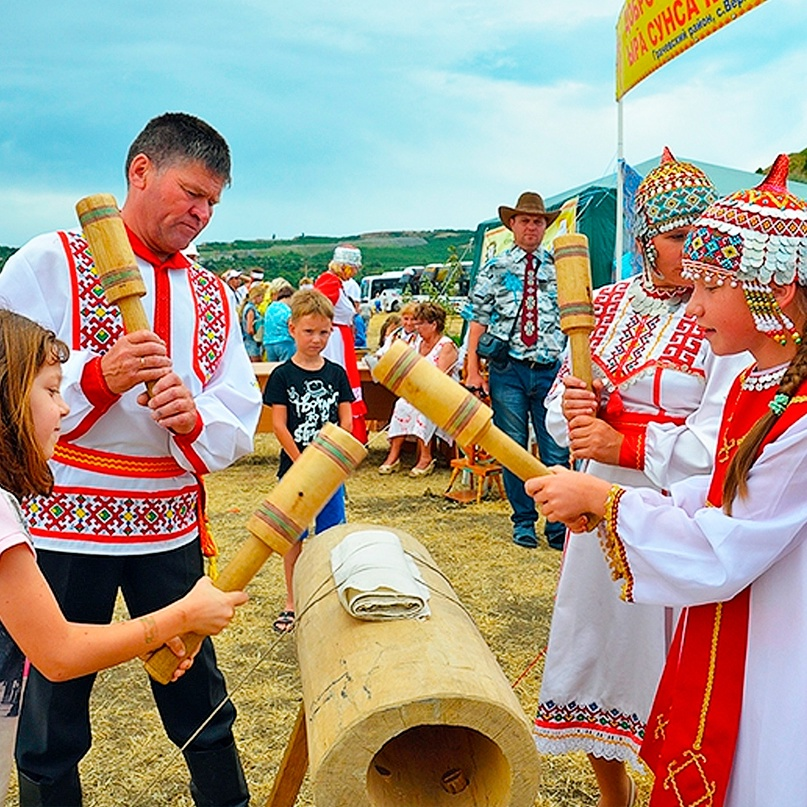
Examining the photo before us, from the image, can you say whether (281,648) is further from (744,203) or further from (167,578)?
(744,203)

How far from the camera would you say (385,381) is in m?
1.92

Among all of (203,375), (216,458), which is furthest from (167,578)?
(203,375)

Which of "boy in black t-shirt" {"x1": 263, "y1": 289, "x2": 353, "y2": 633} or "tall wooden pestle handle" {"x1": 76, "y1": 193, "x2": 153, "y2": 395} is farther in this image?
"boy in black t-shirt" {"x1": 263, "y1": 289, "x2": 353, "y2": 633}

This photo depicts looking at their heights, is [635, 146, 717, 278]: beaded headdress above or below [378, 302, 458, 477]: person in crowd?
above

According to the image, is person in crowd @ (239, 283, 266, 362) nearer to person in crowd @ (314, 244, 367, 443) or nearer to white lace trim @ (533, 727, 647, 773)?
person in crowd @ (314, 244, 367, 443)

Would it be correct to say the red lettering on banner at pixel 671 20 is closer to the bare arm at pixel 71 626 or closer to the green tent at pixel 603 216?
the green tent at pixel 603 216

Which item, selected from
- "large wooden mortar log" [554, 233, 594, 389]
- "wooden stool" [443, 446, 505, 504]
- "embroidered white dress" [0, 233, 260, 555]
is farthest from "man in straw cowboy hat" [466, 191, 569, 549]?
"embroidered white dress" [0, 233, 260, 555]

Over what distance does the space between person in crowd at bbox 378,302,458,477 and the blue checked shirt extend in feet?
5.80

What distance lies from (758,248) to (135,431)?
1.55 meters

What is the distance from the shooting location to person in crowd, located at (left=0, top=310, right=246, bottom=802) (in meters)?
1.59

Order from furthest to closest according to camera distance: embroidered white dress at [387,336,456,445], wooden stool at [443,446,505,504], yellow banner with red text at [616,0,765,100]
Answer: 1. embroidered white dress at [387,336,456,445]
2. wooden stool at [443,446,505,504]
3. yellow banner with red text at [616,0,765,100]

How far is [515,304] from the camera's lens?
5867 mm

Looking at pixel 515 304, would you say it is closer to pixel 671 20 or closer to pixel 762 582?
pixel 671 20

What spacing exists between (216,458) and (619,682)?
139cm
